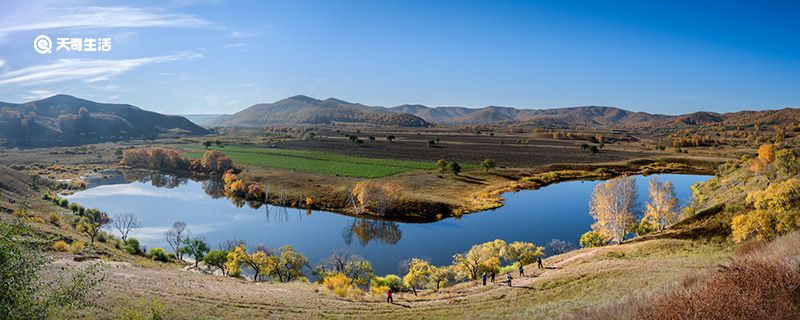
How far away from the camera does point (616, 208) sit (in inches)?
1989

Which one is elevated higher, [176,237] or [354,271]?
[354,271]

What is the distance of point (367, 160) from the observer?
442ft

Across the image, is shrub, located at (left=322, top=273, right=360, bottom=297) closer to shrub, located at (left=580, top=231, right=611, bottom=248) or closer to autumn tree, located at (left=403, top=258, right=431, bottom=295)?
autumn tree, located at (left=403, top=258, right=431, bottom=295)

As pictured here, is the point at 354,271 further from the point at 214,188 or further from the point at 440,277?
the point at 214,188

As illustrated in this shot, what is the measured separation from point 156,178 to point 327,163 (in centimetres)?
5170

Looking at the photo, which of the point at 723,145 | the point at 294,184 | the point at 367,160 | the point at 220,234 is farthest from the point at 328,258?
the point at 723,145

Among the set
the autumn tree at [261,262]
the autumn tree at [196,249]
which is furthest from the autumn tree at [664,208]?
the autumn tree at [196,249]

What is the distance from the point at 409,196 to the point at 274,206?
2877cm

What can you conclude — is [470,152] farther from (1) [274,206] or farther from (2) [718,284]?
(2) [718,284]

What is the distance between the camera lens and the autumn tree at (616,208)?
50125 millimetres

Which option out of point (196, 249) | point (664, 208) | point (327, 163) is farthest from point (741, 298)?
point (327, 163)

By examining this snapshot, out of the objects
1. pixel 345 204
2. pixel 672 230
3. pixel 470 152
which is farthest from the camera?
pixel 470 152

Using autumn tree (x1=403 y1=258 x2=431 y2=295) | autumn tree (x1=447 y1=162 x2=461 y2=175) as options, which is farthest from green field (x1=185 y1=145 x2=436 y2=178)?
autumn tree (x1=403 y1=258 x2=431 y2=295)

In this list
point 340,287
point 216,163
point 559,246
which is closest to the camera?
point 340,287
